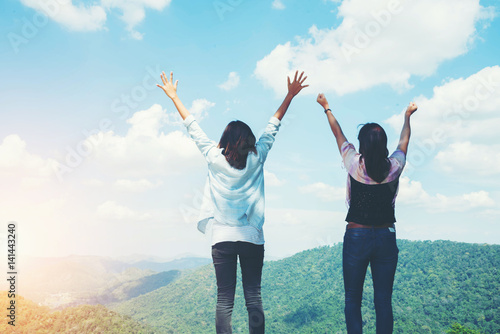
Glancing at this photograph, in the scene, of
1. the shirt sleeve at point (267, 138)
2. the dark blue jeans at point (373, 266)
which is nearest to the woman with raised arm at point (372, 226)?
the dark blue jeans at point (373, 266)

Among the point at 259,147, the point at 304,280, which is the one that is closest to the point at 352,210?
the point at 259,147

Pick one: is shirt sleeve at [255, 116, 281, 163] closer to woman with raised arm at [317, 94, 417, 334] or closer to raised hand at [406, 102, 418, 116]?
woman with raised arm at [317, 94, 417, 334]

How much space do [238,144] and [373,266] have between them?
162 centimetres

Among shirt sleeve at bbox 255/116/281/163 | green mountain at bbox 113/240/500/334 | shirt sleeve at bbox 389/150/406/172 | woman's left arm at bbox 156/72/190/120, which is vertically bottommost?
green mountain at bbox 113/240/500/334

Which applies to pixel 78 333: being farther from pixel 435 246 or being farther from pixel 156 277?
pixel 156 277

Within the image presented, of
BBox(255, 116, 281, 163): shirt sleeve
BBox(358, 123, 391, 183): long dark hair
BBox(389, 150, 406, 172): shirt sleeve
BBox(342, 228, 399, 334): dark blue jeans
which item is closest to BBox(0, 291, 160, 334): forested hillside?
BBox(255, 116, 281, 163): shirt sleeve

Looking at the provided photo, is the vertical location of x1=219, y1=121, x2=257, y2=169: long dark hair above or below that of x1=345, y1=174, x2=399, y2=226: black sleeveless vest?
above

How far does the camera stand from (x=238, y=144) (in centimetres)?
330

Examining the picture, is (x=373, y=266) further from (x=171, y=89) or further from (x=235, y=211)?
(x=171, y=89)

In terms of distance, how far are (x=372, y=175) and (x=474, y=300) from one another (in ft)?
158

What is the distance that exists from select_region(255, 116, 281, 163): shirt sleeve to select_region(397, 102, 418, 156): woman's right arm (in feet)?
4.04

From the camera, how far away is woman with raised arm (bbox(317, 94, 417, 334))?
10.2 ft

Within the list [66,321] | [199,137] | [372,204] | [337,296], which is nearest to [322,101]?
[372,204]

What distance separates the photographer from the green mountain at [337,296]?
41.0 m
